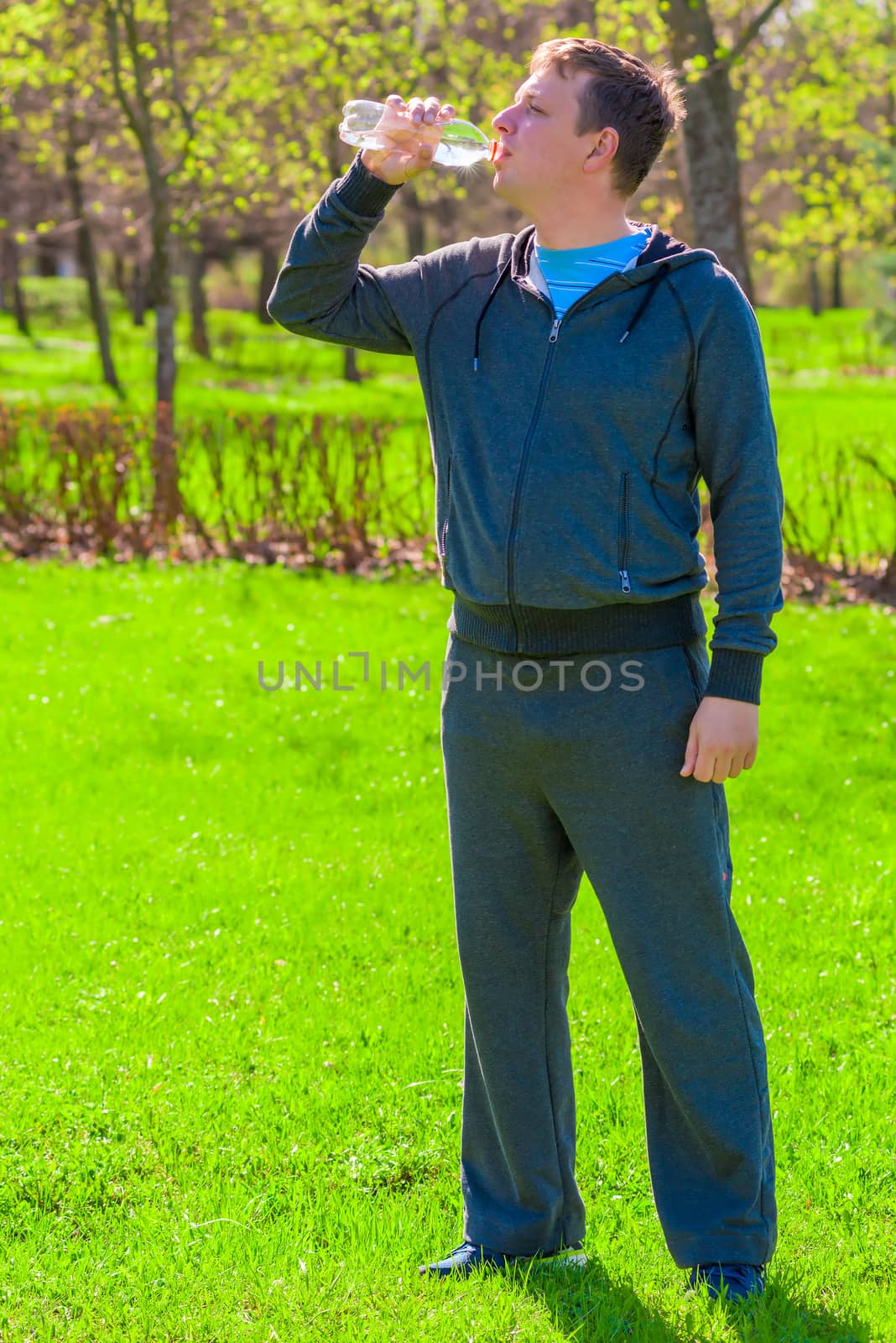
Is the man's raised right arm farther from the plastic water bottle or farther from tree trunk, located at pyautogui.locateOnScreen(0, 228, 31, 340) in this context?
tree trunk, located at pyautogui.locateOnScreen(0, 228, 31, 340)

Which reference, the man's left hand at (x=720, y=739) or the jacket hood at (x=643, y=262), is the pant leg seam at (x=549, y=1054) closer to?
the man's left hand at (x=720, y=739)

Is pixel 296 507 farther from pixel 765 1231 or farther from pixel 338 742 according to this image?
pixel 765 1231

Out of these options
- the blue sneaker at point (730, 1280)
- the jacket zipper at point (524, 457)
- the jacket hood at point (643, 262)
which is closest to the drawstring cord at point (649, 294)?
the jacket hood at point (643, 262)

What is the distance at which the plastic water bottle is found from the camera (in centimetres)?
244

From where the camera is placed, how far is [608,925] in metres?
Answer: 2.40

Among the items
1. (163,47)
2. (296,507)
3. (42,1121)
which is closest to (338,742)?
(42,1121)

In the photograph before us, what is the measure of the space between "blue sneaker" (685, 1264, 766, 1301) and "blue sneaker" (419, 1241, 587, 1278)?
260 mm

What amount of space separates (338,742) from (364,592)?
2.79 m

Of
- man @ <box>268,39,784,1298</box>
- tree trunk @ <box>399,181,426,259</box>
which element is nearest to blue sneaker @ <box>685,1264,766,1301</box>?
man @ <box>268,39,784,1298</box>

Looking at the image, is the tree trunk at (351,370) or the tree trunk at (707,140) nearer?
the tree trunk at (707,140)

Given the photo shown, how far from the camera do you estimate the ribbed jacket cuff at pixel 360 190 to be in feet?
7.85

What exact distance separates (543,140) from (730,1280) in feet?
6.80

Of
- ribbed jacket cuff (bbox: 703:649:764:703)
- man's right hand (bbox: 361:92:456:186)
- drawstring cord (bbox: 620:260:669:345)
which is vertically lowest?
ribbed jacket cuff (bbox: 703:649:764:703)

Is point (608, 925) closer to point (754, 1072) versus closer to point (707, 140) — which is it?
point (754, 1072)
